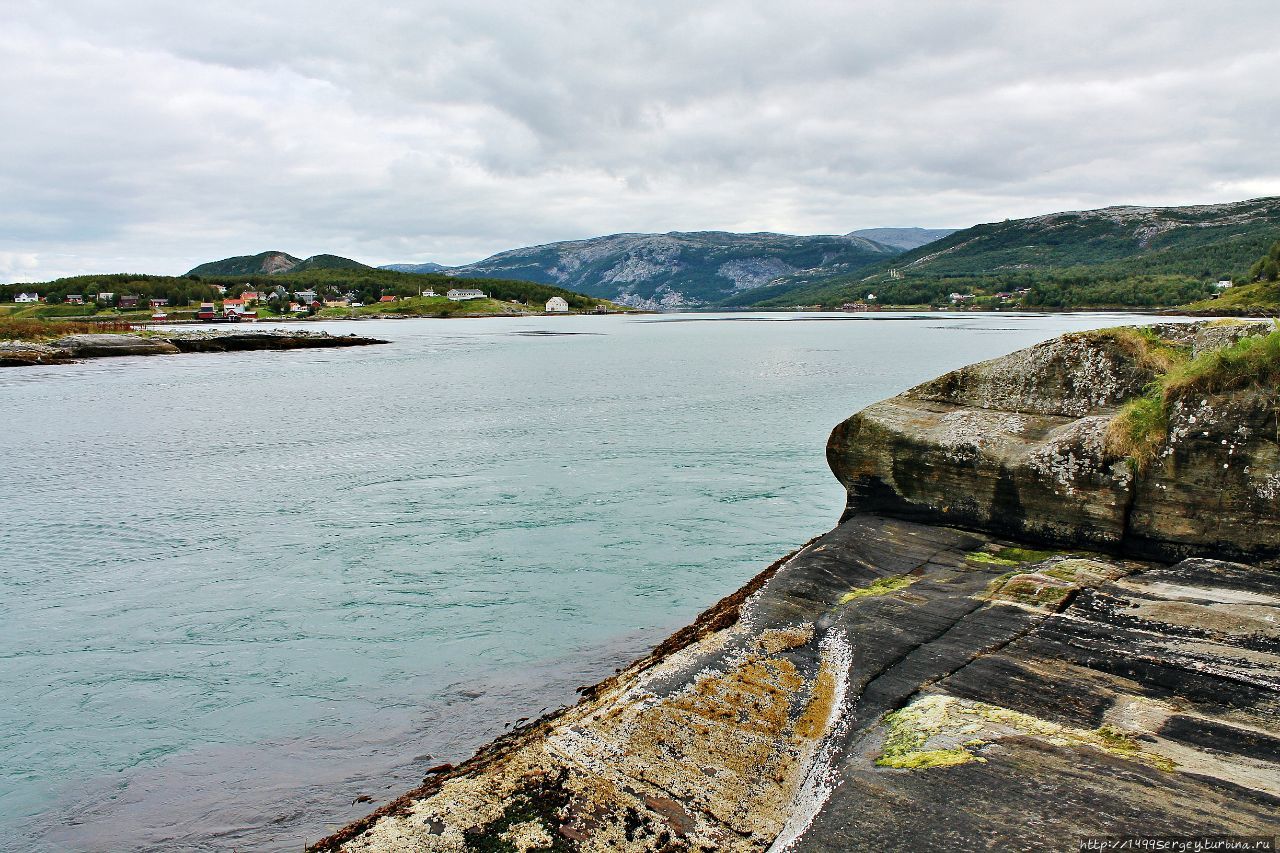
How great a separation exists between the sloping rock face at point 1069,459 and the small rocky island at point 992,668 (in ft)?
0.12

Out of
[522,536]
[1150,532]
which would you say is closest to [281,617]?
[522,536]

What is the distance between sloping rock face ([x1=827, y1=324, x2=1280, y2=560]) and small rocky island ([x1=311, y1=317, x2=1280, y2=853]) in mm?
37

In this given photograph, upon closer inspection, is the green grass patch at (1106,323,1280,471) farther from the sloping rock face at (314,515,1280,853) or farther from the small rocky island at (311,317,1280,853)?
the sloping rock face at (314,515,1280,853)

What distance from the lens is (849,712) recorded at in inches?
319

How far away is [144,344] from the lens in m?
108

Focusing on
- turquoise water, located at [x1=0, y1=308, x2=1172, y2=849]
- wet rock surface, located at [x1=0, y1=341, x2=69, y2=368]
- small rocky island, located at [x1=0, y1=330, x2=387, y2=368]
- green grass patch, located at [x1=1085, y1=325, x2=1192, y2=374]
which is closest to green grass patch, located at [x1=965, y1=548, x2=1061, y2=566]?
green grass patch, located at [x1=1085, y1=325, x2=1192, y2=374]

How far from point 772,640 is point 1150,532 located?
6290mm

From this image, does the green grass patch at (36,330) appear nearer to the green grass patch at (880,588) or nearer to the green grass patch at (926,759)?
the green grass patch at (880,588)

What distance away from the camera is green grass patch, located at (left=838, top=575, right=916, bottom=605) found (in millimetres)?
11359

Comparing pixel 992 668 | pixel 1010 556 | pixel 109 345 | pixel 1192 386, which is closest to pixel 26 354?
pixel 109 345

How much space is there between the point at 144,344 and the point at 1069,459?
125m

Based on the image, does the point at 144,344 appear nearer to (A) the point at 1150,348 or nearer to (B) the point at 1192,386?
(A) the point at 1150,348

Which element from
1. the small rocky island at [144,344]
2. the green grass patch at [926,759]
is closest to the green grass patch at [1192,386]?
the green grass patch at [926,759]

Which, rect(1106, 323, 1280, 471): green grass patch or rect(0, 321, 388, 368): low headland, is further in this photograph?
rect(0, 321, 388, 368): low headland
